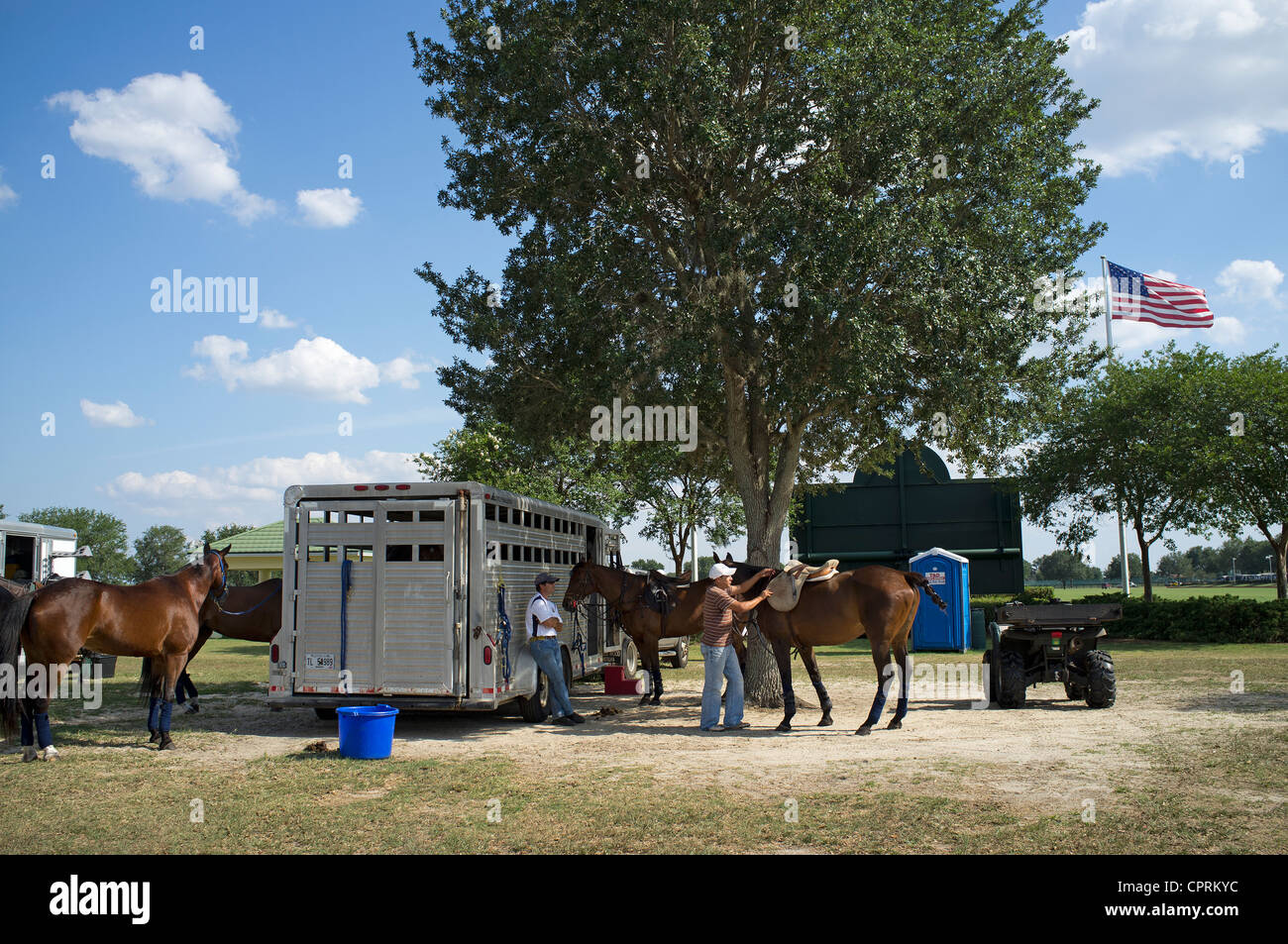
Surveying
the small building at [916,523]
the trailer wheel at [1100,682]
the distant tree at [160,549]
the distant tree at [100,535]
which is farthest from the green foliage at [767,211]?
the distant tree at [160,549]

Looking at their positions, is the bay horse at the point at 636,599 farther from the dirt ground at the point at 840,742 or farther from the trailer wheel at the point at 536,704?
the trailer wheel at the point at 536,704

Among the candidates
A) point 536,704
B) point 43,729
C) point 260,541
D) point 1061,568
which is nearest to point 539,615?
point 536,704

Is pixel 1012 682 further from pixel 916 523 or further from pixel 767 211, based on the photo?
pixel 916 523

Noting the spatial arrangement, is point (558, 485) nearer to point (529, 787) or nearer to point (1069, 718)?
point (1069, 718)

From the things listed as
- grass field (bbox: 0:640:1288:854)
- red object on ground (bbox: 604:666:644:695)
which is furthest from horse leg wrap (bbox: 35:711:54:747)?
red object on ground (bbox: 604:666:644:695)

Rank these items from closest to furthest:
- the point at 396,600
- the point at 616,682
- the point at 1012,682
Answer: the point at 396,600 → the point at 1012,682 → the point at 616,682

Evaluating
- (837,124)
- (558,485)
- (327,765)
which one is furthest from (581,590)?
(558,485)

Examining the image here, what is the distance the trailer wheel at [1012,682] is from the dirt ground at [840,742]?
33 cm

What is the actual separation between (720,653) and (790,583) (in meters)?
1.41

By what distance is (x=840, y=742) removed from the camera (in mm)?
11406

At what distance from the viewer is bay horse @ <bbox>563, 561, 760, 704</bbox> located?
49.1 ft

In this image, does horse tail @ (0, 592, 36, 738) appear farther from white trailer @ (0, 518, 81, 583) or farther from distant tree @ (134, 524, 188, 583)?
distant tree @ (134, 524, 188, 583)

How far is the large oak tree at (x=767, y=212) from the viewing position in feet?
42.9

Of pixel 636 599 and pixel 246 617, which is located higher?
pixel 636 599
